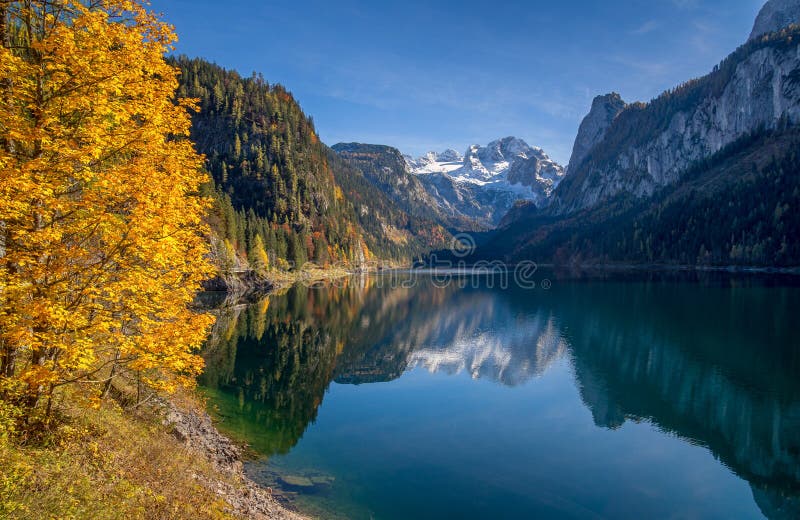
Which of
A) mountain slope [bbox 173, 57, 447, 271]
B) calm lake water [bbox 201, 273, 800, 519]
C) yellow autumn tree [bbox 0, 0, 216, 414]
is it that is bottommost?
calm lake water [bbox 201, 273, 800, 519]

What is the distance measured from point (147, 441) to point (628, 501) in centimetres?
2027

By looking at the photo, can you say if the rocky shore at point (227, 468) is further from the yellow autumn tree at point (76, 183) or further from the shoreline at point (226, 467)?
the yellow autumn tree at point (76, 183)

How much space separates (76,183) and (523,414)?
29.7 metres

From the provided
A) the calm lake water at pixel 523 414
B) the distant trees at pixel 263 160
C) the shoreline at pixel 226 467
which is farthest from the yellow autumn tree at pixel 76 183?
the distant trees at pixel 263 160

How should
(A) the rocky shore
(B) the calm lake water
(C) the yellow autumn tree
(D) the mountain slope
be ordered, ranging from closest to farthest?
(C) the yellow autumn tree → (A) the rocky shore → (B) the calm lake water → (D) the mountain slope

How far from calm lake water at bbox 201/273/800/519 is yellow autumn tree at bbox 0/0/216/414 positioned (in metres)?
11.8

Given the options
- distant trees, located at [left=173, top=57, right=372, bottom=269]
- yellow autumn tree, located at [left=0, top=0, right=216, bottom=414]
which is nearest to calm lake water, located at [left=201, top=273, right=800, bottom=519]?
yellow autumn tree, located at [left=0, top=0, right=216, bottom=414]

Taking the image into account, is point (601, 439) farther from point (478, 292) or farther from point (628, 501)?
point (478, 292)

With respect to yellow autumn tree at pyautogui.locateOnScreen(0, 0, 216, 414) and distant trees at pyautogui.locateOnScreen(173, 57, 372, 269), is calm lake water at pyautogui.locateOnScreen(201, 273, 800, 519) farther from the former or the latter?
distant trees at pyautogui.locateOnScreen(173, 57, 372, 269)

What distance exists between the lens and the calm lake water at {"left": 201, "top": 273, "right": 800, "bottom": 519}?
19.9 meters

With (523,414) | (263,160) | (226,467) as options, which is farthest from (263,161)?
(226,467)

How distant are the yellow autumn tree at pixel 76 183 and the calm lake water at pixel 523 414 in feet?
38.7

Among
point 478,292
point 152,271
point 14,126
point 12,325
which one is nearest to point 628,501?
point 152,271

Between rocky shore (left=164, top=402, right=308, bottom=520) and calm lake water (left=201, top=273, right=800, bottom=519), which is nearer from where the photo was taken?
rocky shore (left=164, top=402, right=308, bottom=520)
